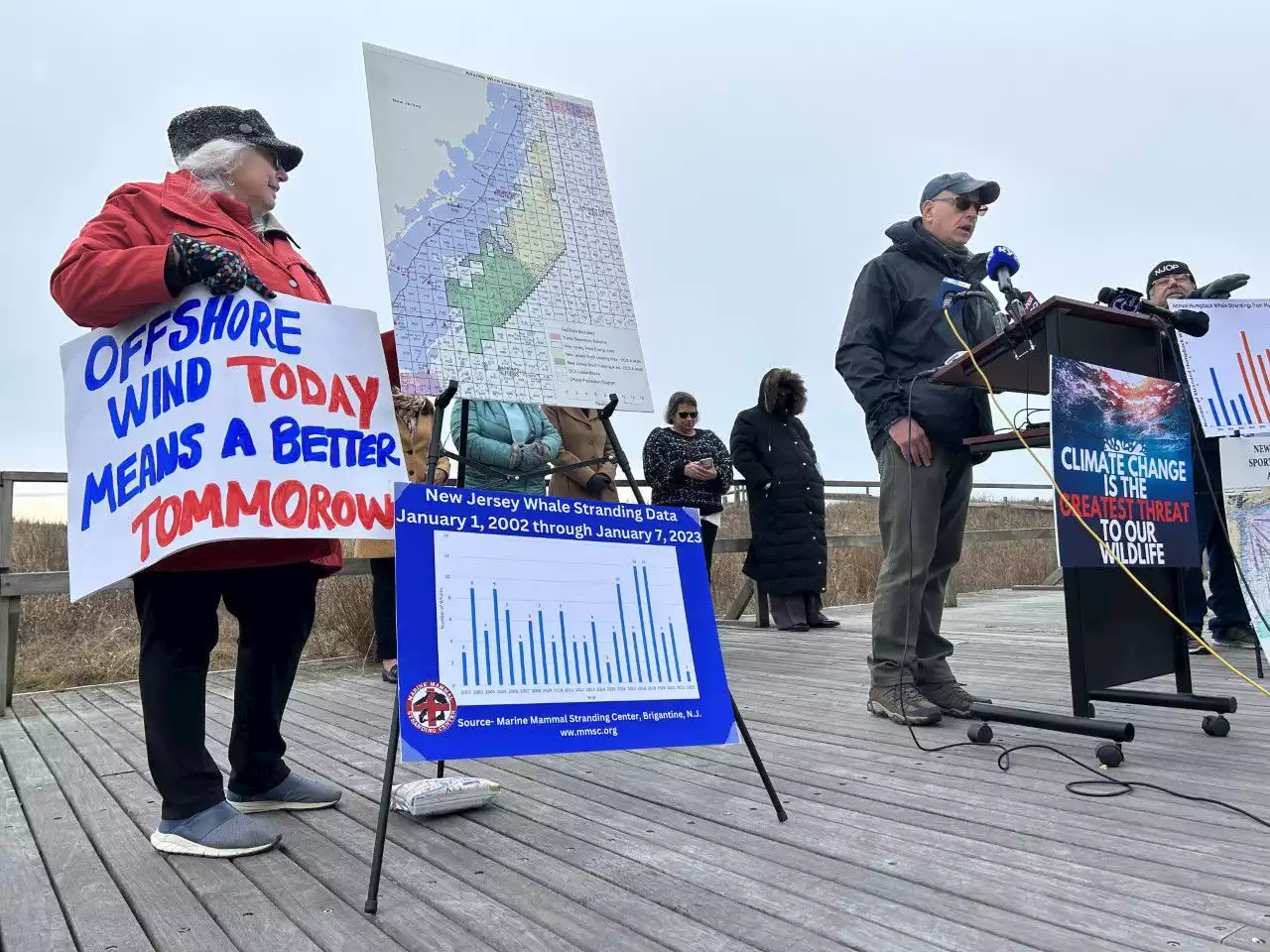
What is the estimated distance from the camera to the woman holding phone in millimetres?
5754

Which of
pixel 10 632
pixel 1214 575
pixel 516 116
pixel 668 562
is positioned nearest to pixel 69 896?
pixel 668 562

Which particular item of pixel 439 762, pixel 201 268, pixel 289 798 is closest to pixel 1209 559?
pixel 439 762

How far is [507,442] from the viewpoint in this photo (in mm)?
4422

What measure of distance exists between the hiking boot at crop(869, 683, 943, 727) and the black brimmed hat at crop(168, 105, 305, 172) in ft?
7.72

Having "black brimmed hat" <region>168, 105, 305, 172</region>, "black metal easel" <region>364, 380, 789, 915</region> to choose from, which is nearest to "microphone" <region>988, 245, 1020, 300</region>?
"black metal easel" <region>364, 380, 789, 915</region>

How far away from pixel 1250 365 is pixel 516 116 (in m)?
2.44

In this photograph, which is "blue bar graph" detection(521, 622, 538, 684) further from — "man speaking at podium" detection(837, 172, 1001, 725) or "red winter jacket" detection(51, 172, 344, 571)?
"man speaking at podium" detection(837, 172, 1001, 725)

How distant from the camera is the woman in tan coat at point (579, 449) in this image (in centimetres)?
515

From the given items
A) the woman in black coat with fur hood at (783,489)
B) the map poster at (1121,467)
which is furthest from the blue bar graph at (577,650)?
the woman in black coat with fur hood at (783,489)

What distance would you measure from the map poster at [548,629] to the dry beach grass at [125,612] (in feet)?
10.8

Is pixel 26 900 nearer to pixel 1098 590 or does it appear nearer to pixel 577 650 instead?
pixel 577 650

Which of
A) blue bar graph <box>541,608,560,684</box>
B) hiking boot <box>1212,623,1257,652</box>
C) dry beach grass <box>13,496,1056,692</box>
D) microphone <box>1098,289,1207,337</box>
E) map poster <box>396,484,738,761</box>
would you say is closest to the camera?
map poster <box>396,484,738,761</box>

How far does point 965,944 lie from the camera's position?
4.63ft

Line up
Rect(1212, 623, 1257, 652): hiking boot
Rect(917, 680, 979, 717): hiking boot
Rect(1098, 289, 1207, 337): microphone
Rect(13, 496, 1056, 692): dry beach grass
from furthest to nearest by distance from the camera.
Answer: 1. Rect(13, 496, 1056, 692): dry beach grass
2. Rect(1212, 623, 1257, 652): hiking boot
3. Rect(917, 680, 979, 717): hiking boot
4. Rect(1098, 289, 1207, 337): microphone
